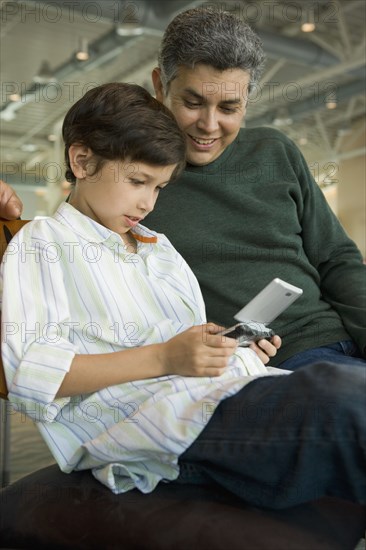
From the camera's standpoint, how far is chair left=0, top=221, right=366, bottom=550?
34.0 inches

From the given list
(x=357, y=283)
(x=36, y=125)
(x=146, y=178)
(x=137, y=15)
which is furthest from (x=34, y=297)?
(x=36, y=125)

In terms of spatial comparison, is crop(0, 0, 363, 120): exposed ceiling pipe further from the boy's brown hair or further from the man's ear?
the boy's brown hair

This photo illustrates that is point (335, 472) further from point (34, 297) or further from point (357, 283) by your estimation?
point (357, 283)

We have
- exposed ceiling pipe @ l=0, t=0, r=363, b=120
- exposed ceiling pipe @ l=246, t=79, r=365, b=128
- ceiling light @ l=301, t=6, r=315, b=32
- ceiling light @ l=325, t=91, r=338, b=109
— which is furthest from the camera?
ceiling light @ l=325, t=91, r=338, b=109

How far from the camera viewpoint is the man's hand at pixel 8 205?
1249mm

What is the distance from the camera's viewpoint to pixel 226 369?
106 cm

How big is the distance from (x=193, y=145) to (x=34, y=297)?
70cm

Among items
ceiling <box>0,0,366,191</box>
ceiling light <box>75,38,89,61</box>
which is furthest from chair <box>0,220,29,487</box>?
ceiling light <box>75,38,89,61</box>

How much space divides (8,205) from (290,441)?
68 cm

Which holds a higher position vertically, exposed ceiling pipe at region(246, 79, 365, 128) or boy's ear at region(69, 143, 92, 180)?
boy's ear at region(69, 143, 92, 180)

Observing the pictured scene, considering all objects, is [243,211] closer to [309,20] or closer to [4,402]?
[4,402]

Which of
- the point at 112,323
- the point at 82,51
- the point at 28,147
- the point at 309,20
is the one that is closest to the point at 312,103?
the point at 309,20

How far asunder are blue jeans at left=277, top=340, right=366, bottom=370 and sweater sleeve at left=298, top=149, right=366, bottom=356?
0.10 meters

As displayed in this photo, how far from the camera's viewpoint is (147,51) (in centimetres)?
849
